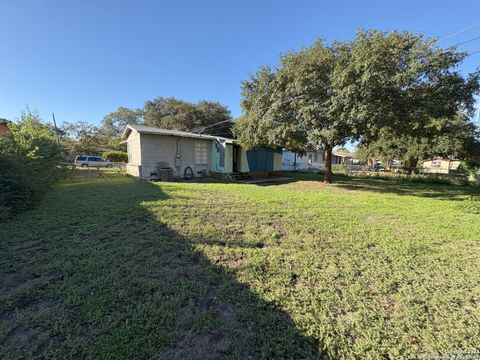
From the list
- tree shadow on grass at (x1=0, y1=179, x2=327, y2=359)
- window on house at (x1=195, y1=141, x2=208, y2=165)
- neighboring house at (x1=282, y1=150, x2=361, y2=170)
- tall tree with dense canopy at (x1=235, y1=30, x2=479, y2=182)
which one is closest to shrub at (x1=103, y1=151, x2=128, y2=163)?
window on house at (x1=195, y1=141, x2=208, y2=165)

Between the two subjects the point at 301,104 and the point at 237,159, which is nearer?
the point at 301,104

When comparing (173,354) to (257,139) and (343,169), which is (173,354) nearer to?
(257,139)

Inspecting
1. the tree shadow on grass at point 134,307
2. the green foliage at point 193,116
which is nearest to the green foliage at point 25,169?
the tree shadow on grass at point 134,307

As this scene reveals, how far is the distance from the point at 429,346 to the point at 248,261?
1949mm

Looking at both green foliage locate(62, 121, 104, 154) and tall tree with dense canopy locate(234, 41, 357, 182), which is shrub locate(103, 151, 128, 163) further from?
tall tree with dense canopy locate(234, 41, 357, 182)

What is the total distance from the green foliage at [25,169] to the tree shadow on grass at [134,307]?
2028 mm

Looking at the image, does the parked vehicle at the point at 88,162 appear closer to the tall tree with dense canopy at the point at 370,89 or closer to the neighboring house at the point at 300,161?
the neighboring house at the point at 300,161

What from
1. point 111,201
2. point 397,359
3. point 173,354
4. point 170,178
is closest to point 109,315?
point 173,354

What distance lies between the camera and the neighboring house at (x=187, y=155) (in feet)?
38.9

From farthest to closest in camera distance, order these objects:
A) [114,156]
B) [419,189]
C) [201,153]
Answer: [114,156]
[201,153]
[419,189]

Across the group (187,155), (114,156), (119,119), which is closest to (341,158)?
(187,155)

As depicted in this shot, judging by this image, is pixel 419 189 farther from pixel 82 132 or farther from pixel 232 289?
pixel 82 132

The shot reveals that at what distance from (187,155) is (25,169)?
324 inches

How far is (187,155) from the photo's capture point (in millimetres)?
13391
